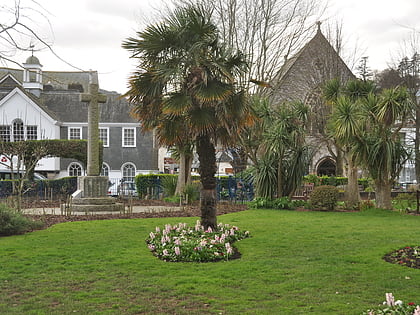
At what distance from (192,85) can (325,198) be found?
31.2 ft

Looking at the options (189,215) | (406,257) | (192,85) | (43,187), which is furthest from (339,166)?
(406,257)

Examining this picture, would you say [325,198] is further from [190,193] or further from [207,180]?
[207,180]

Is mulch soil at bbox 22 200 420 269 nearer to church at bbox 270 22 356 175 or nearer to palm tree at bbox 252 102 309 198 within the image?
palm tree at bbox 252 102 309 198

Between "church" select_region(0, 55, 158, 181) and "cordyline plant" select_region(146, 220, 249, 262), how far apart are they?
2511cm

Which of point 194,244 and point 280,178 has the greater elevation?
point 280,178

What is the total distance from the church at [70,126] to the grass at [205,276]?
24.3m

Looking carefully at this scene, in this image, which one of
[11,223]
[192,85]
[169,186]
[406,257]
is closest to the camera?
[406,257]

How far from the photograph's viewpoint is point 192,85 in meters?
10.4

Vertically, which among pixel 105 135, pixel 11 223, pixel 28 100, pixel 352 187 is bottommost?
pixel 11 223

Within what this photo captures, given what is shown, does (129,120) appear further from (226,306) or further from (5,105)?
(226,306)

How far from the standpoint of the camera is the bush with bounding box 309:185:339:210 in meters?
18.1

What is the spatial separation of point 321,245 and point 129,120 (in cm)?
2786

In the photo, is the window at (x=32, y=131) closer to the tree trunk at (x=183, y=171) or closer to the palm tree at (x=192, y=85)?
the tree trunk at (x=183, y=171)

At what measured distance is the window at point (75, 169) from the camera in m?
35.5
